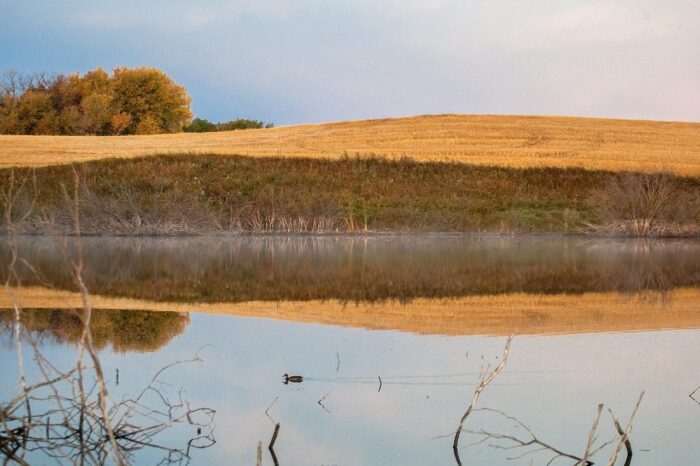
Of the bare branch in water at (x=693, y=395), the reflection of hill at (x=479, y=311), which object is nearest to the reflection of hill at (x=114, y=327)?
the reflection of hill at (x=479, y=311)

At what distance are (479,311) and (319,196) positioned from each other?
20.4 meters

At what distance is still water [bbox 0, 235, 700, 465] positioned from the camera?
551cm

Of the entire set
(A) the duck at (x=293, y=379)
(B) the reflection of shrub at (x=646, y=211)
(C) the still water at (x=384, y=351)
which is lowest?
(C) the still water at (x=384, y=351)

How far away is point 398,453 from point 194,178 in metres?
28.9

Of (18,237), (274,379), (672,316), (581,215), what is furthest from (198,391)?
(581,215)

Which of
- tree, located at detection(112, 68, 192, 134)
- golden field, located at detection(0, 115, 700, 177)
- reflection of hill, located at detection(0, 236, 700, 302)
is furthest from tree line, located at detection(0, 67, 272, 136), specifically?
reflection of hill, located at detection(0, 236, 700, 302)

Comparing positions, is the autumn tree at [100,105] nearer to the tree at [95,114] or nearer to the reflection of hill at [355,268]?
the tree at [95,114]

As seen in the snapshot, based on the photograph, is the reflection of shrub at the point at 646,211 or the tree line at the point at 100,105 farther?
the tree line at the point at 100,105

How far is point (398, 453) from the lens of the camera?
5.25 metres

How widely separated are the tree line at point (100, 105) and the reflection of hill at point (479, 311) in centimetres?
5228

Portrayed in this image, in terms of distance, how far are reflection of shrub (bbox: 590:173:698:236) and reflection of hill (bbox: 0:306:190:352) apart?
19.8 metres

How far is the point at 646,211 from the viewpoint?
28000 mm

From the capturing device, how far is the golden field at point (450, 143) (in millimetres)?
38750

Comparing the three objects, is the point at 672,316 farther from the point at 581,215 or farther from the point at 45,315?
the point at 581,215
